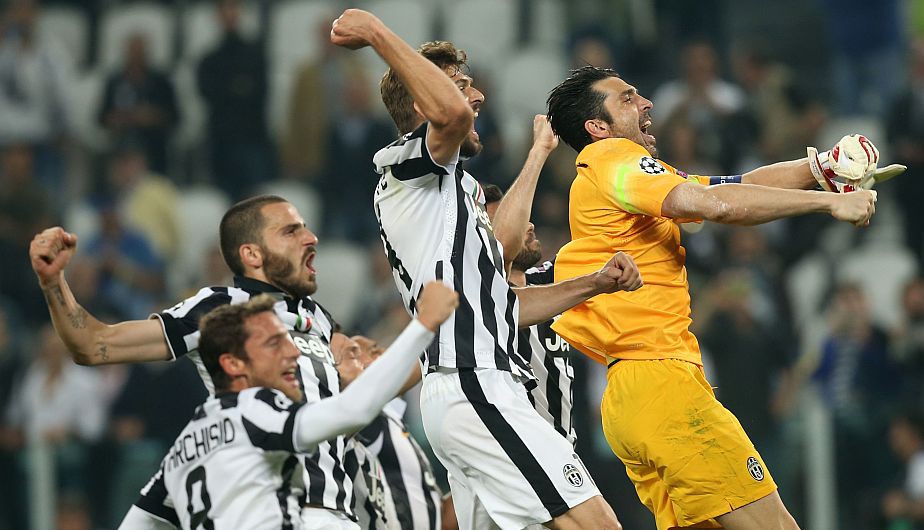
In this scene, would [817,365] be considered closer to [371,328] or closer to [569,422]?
[371,328]

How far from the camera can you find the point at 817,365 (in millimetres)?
11219

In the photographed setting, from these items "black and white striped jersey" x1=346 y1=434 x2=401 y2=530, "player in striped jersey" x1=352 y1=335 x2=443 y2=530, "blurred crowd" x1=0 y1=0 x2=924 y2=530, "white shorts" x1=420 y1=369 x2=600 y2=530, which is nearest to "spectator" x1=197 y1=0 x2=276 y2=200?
"blurred crowd" x1=0 y1=0 x2=924 y2=530

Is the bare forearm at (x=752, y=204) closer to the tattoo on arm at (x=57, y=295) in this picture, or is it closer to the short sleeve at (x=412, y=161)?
the short sleeve at (x=412, y=161)

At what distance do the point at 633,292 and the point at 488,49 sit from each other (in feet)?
30.3

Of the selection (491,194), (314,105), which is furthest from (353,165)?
(491,194)

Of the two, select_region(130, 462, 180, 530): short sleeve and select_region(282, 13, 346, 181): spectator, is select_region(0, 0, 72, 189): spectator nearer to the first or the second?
select_region(282, 13, 346, 181): spectator

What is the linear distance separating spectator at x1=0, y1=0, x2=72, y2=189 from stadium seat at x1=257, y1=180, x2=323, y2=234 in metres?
2.48

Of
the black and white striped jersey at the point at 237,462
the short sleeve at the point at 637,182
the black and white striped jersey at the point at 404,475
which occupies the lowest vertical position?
the black and white striped jersey at the point at 404,475

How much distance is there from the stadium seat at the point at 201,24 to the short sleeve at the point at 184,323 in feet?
32.7

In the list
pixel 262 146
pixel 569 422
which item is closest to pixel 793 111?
pixel 262 146

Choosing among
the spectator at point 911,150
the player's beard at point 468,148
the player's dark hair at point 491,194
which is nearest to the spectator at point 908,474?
the spectator at point 911,150

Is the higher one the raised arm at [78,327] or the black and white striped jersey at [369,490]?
the raised arm at [78,327]

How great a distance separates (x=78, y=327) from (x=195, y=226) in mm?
8575

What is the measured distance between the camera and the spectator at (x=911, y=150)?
12148mm
